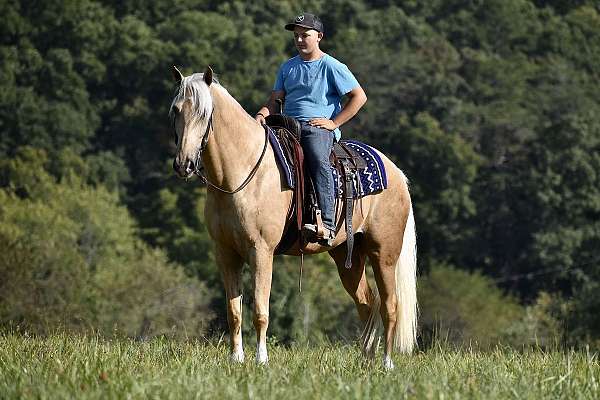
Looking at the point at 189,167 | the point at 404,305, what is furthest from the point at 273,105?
the point at 404,305

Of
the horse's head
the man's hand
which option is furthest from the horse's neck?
the man's hand

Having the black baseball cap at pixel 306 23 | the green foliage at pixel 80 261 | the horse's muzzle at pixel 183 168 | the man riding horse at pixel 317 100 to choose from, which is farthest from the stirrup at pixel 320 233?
the green foliage at pixel 80 261

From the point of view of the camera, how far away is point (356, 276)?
13.1 metres

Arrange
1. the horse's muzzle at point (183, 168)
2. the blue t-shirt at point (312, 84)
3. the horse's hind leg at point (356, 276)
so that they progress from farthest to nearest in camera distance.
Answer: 1. the horse's hind leg at point (356, 276)
2. the blue t-shirt at point (312, 84)
3. the horse's muzzle at point (183, 168)

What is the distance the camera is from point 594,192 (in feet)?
279

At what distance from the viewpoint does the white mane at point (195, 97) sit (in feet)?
36.1

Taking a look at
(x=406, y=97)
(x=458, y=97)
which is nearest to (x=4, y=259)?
(x=406, y=97)

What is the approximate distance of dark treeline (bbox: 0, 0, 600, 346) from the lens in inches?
2926

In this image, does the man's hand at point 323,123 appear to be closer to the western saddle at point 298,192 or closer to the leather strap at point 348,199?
the western saddle at point 298,192

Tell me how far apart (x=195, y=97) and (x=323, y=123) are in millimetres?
1399

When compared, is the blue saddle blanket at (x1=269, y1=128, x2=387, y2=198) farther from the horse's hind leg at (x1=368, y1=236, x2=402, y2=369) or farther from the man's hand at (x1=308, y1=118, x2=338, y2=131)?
the horse's hind leg at (x1=368, y1=236, x2=402, y2=369)

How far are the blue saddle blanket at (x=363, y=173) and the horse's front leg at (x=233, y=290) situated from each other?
2.29 ft

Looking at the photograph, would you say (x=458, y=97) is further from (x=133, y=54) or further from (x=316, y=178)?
(x=316, y=178)

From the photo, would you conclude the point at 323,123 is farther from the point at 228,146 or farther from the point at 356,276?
the point at 356,276
